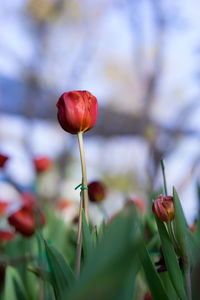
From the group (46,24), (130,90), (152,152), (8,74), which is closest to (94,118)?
(152,152)

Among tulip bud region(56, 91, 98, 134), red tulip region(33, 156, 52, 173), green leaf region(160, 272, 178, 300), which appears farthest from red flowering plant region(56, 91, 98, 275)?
red tulip region(33, 156, 52, 173)

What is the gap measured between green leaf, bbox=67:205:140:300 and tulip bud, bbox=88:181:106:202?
0.33m

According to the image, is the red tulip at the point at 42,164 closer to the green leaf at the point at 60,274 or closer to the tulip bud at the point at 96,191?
the tulip bud at the point at 96,191

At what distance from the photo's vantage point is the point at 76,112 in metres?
0.31

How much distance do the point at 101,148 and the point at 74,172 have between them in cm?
52

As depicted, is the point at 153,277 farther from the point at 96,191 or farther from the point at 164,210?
the point at 96,191

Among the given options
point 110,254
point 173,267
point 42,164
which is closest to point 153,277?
point 173,267

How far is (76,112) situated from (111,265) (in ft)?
0.63

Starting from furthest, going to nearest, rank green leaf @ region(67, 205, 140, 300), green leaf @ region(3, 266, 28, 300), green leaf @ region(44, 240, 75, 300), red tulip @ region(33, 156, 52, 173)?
red tulip @ region(33, 156, 52, 173), green leaf @ region(3, 266, 28, 300), green leaf @ region(44, 240, 75, 300), green leaf @ region(67, 205, 140, 300)

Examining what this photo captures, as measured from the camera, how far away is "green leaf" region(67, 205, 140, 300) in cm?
14

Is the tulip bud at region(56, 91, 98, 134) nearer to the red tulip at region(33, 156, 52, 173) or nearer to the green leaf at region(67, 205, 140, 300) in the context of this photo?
the green leaf at region(67, 205, 140, 300)

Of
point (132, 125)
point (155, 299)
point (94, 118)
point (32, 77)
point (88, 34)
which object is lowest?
point (155, 299)

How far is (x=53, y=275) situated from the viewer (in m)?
0.27

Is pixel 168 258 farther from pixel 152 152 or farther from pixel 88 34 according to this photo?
pixel 88 34
